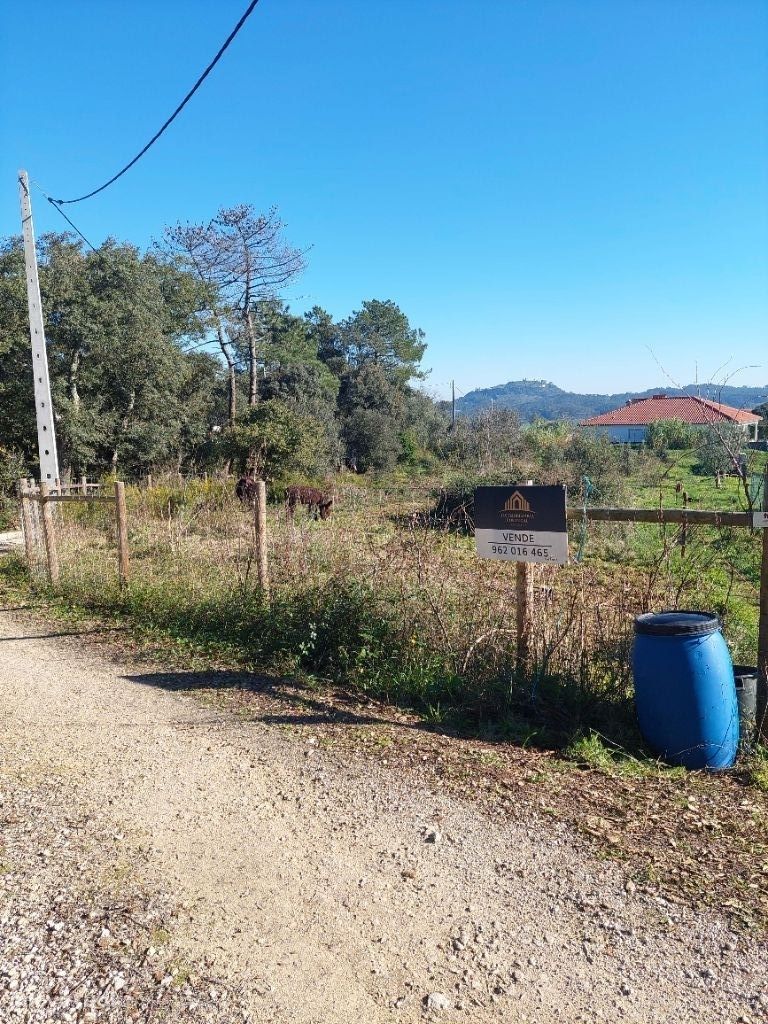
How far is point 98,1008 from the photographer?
253 centimetres

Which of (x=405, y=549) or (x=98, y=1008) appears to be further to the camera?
(x=405, y=549)

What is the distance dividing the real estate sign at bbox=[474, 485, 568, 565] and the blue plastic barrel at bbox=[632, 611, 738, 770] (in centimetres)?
95

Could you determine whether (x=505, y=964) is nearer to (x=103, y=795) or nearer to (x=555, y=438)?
(x=103, y=795)

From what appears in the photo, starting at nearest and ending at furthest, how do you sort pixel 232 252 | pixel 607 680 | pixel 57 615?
pixel 607 680 → pixel 57 615 → pixel 232 252

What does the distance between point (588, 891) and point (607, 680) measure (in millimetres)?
2062

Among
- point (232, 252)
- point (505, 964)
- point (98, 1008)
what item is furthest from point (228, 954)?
point (232, 252)

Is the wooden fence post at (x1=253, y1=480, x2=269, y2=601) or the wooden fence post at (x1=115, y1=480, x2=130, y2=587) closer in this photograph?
the wooden fence post at (x1=253, y1=480, x2=269, y2=601)

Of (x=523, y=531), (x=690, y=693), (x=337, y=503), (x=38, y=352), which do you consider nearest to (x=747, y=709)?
(x=690, y=693)

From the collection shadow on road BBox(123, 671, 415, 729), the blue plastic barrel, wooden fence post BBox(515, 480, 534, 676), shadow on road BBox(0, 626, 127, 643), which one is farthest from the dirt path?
shadow on road BBox(0, 626, 127, 643)

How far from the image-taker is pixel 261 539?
7066 millimetres

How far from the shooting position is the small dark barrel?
4.48 metres

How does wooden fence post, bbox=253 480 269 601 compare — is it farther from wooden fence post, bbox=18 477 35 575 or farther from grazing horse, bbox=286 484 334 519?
grazing horse, bbox=286 484 334 519

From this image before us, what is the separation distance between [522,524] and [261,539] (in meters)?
2.84

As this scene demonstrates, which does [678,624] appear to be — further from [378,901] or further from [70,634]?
[70,634]
